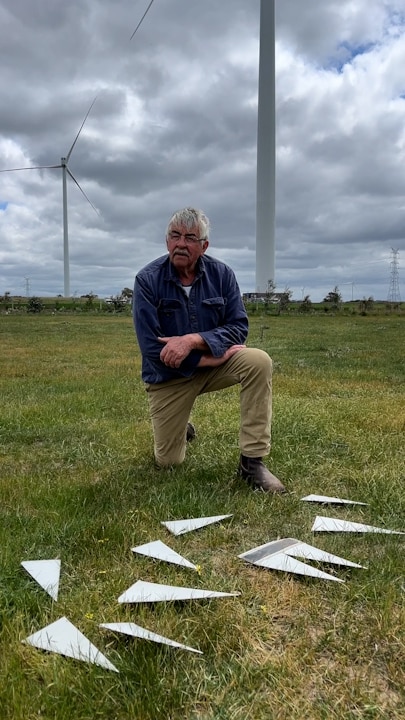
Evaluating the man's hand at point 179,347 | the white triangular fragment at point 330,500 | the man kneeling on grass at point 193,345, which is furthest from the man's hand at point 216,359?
the white triangular fragment at point 330,500

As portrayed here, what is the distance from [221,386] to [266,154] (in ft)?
145

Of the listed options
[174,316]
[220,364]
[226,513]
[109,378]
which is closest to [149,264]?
[174,316]

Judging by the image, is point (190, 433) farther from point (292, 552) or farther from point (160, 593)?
point (160, 593)

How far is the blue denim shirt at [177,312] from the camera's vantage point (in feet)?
12.3

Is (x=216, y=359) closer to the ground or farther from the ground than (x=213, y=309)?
closer to the ground

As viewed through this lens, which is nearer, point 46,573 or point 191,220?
point 46,573

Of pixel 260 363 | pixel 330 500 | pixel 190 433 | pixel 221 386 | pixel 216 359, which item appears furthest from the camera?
pixel 190 433

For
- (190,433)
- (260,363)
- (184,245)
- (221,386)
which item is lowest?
(190,433)

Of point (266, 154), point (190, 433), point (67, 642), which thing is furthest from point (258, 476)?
point (266, 154)

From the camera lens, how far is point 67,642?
1.90 metres

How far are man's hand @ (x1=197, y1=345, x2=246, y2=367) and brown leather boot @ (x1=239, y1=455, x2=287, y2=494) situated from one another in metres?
0.64

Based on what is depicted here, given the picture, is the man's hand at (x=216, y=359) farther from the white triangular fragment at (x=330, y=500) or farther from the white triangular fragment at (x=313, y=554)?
the white triangular fragment at (x=313, y=554)

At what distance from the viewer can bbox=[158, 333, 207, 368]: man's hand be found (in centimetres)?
357

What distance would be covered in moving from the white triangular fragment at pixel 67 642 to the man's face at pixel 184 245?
2.32 metres
